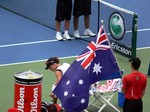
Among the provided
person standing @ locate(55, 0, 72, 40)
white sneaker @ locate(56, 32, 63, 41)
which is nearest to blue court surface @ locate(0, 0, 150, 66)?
white sneaker @ locate(56, 32, 63, 41)

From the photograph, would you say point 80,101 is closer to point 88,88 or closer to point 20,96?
point 88,88

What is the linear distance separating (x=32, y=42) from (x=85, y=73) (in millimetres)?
5985

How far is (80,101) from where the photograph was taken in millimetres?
9914

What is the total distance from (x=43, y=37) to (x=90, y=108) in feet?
17.8

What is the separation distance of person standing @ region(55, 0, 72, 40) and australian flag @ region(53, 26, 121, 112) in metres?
5.69

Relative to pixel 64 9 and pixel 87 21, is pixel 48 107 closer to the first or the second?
pixel 64 9

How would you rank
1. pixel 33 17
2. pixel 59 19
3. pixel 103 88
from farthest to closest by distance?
pixel 33 17 → pixel 59 19 → pixel 103 88

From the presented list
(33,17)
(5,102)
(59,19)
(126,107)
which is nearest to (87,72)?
(126,107)

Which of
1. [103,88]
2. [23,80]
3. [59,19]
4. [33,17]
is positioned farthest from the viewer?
[33,17]

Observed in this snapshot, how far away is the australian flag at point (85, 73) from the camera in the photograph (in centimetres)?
992

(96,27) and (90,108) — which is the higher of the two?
(96,27)

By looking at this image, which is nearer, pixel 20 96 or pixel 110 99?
pixel 20 96

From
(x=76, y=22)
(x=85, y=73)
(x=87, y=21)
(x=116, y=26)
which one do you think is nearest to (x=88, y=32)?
(x=87, y=21)

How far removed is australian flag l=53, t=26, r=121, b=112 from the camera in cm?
992
